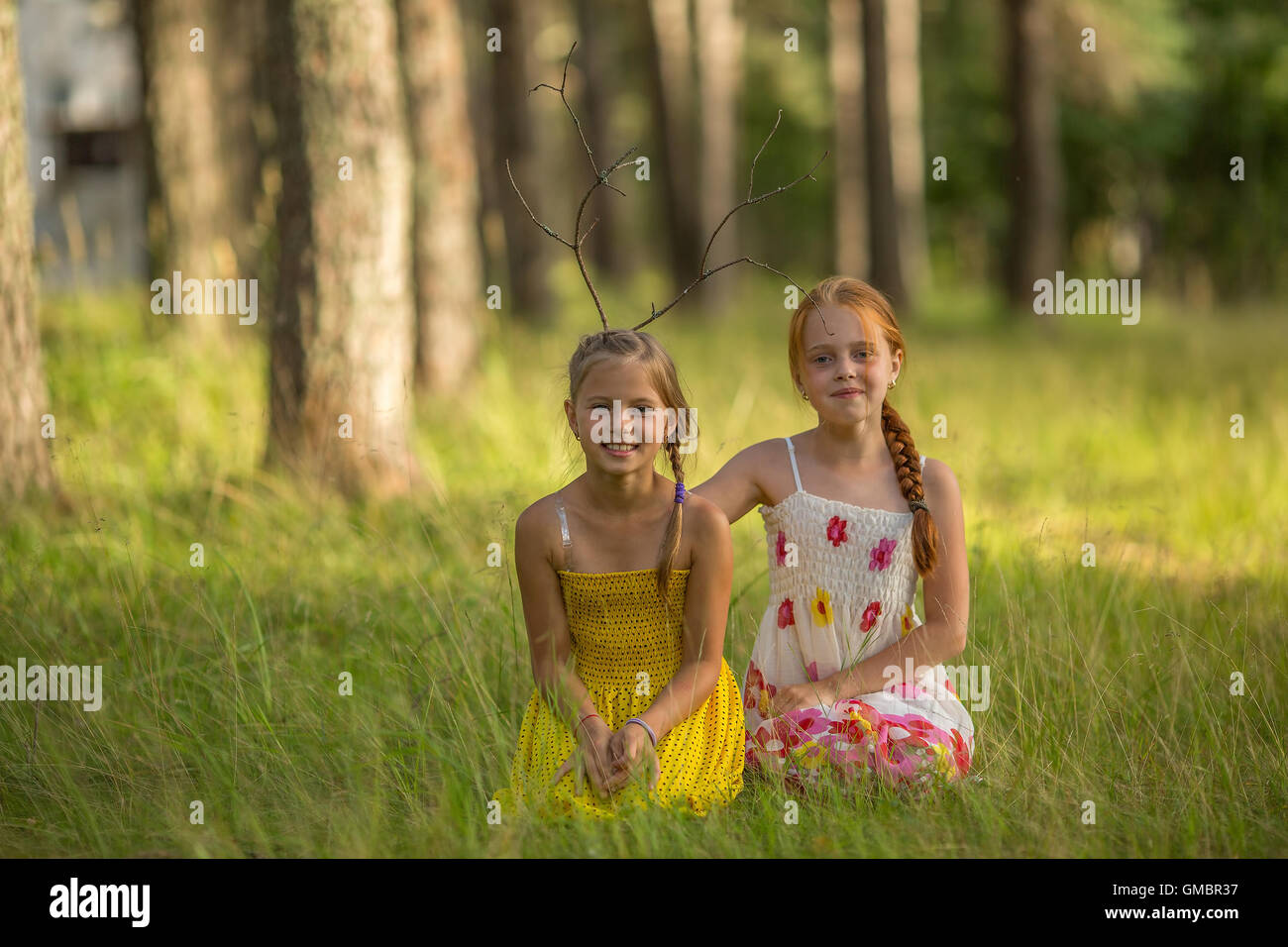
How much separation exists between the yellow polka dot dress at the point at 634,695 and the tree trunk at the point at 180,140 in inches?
291

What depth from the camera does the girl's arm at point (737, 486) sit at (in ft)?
11.0

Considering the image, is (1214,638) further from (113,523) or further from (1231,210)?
(1231,210)

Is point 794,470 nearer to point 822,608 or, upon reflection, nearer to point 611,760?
point 822,608

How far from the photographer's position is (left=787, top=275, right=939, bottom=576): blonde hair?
10.7 ft

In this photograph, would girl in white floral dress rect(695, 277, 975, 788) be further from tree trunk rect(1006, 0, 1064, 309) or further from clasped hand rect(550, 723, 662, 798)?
tree trunk rect(1006, 0, 1064, 309)

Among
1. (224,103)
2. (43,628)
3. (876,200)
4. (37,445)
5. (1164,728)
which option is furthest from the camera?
(876,200)

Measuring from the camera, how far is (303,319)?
5.57 metres

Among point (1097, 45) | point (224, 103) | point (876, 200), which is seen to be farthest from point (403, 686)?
point (1097, 45)

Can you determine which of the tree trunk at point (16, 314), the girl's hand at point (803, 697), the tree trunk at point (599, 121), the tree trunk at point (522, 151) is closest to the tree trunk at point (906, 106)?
the tree trunk at point (599, 121)

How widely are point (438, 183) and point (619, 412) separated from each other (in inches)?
249

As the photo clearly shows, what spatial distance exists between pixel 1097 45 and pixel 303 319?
1535cm
